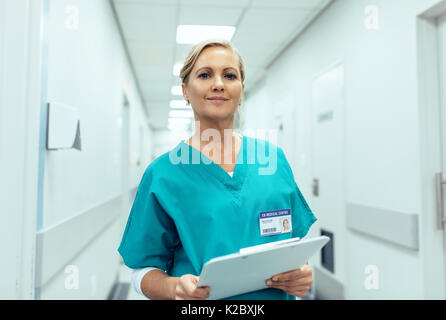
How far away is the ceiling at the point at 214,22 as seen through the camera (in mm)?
2740

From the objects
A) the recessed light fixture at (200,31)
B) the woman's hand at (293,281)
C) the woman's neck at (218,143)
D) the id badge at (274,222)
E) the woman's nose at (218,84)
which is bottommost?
the woman's hand at (293,281)

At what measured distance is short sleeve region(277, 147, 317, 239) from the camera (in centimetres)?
74

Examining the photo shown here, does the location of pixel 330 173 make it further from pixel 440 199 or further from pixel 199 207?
pixel 199 207

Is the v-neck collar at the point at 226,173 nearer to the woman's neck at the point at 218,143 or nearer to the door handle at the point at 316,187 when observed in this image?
the woman's neck at the point at 218,143

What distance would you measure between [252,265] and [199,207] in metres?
0.15

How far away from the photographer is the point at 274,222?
65cm

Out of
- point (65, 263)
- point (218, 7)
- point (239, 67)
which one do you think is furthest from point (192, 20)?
point (239, 67)

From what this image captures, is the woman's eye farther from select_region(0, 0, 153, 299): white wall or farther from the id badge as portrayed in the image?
select_region(0, 0, 153, 299): white wall

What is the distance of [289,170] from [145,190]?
303 millimetres

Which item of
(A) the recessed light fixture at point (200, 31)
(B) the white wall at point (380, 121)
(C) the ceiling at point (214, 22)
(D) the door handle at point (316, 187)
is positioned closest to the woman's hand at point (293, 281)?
(B) the white wall at point (380, 121)

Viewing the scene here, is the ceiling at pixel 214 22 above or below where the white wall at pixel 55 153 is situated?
above

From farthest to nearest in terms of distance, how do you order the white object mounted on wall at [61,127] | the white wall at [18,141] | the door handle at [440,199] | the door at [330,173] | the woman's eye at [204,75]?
the door at [330,173]
the door handle at [440,199]
the white object mounted on wall at [61,127]
the white wall at [18,141]
the woman's eye at [204,75]

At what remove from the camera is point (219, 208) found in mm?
637
